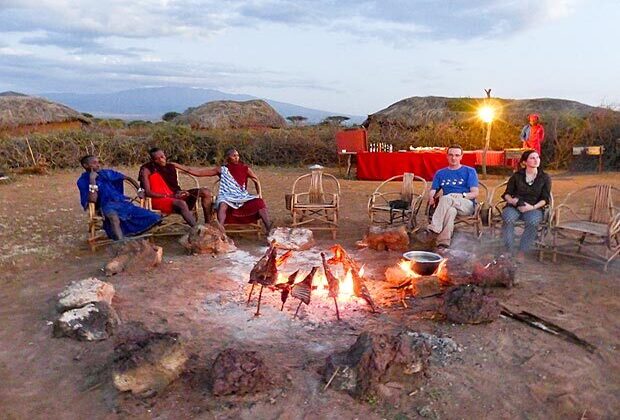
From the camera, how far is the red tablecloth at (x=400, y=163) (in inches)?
460

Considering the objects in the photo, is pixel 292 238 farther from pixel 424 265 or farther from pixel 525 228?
pixel 525 228

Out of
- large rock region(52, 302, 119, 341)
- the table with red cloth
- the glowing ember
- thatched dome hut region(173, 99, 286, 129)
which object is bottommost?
large rock region(52, 302, 119, 341)

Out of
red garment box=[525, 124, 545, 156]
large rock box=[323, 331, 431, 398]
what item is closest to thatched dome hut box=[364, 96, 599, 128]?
red garment box=[525, 124, 545, 156]

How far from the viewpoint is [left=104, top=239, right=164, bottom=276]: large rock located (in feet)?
16.0

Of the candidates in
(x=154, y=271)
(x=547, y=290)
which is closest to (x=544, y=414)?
(x=547, y=290)

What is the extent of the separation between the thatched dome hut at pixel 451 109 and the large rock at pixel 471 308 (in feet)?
46.1

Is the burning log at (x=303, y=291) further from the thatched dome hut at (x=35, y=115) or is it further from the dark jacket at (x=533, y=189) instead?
the thatched dome hut at (x=35, y=115)

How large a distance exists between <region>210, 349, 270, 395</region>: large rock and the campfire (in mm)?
921

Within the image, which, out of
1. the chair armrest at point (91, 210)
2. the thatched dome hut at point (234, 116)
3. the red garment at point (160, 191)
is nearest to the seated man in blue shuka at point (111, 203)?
the chair armrest at point (91, 210)

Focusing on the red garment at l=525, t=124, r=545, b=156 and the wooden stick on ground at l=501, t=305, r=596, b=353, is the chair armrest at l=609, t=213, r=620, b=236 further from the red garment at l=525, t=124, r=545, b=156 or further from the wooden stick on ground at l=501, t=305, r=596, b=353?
the red garment at l=525, t=124, r=545, b=156

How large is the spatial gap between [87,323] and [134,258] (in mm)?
1483

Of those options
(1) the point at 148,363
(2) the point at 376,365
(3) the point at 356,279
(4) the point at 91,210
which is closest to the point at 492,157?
(3) the point at 356,279

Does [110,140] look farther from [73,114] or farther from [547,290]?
[547,290]

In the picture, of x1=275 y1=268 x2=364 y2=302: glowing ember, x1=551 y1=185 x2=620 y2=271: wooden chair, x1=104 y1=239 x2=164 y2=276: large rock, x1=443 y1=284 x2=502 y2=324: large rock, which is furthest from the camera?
x1=551 y1=185 x2=620 y2=271: wooden chair
